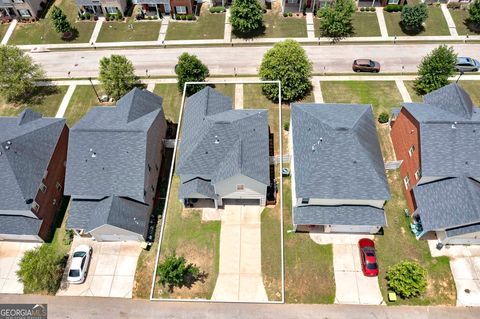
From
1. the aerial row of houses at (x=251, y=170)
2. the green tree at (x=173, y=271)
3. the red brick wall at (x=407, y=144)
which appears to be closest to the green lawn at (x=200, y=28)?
the aerial row of houses at (x=251, y=170)

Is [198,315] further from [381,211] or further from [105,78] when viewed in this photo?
[105,78]

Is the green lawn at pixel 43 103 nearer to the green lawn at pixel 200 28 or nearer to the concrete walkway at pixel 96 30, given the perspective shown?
the concrete walkway at pixel 96 30

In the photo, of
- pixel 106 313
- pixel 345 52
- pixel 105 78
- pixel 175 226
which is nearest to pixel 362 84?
pixel 345 52

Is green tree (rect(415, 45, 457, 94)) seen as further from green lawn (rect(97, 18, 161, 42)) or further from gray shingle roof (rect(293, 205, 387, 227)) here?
green lawn (rect(97, 18, 161, 42))

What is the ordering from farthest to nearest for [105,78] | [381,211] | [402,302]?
[105,78] → [381,211] → [402,302]

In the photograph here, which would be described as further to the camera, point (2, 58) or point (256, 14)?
point (256, 14)

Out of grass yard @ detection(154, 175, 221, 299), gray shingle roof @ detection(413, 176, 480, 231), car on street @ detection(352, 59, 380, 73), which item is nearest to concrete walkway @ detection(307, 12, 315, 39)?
car on street @ detection(352, 59, 380, 73)
